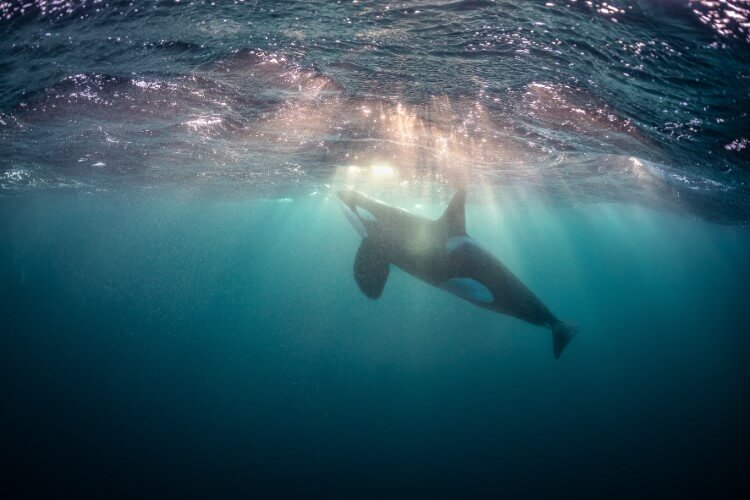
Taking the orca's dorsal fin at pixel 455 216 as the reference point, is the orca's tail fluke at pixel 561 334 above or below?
below

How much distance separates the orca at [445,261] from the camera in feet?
16.8

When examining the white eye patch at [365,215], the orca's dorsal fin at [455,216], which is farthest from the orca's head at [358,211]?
the orca's dorsal fin at [455,216]

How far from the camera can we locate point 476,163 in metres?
14.5

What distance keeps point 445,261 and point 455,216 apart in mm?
783

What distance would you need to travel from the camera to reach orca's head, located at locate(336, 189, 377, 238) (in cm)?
590

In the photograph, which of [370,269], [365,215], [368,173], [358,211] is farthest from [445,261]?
[368,173]

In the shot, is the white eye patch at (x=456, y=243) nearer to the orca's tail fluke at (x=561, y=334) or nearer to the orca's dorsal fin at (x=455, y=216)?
the orca's dorsal fin at (x=455, y=216)

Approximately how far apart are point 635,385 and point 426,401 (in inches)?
1144

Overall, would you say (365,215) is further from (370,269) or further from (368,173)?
(368,173)

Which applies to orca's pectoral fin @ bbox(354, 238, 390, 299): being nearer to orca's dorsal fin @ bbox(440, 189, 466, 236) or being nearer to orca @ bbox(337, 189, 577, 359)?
orca @ bbox(337, 189, 577, 359)

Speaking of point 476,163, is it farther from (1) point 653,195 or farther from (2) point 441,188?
(1) point 653,195

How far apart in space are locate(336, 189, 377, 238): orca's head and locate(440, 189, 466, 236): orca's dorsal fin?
1.11 m

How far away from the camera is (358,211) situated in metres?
6.07

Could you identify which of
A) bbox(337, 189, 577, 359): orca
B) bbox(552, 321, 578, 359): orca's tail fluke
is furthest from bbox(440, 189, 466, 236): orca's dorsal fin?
bbox(552, 321, 578, 359): orca's tail fluke
